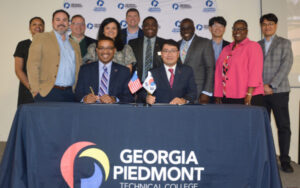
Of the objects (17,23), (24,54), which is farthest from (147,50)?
(17,23)

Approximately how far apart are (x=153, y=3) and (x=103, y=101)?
3218 mm

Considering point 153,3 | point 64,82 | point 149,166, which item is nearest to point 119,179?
point 149,166

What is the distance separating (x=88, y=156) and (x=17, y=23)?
426 cm

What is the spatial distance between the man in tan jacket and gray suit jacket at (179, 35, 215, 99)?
1.48 metres

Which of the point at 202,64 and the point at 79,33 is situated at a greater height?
the point at 79,33

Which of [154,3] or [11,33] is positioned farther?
[11,33]

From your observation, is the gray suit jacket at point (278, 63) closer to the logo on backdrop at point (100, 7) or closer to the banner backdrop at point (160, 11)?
the banner backdrop at point (160, 11)

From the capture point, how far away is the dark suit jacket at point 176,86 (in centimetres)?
315

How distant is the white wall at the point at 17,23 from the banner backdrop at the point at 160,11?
0.30 m

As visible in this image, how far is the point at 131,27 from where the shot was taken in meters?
4.36

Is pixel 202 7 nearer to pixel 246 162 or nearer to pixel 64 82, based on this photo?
pixel 64 82

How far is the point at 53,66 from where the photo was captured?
137 inches

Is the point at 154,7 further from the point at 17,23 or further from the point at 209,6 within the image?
the point at 17,23

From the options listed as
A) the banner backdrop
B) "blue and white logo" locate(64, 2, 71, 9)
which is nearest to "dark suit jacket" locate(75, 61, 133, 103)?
the banner backdrop
